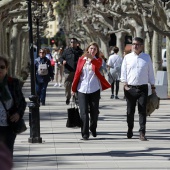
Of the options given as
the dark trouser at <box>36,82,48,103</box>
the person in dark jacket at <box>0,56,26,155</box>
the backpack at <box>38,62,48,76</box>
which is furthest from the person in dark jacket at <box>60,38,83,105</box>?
the person in dark jacket at <box>0,56,26,155</box>

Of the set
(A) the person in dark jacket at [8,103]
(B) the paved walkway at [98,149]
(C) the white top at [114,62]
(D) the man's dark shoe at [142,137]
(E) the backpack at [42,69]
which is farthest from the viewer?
(C) the white top at [114,62]

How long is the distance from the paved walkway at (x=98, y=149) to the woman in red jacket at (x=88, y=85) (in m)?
0.38

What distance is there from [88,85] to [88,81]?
0.08 meters

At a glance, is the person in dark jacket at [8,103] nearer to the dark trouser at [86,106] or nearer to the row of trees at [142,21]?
the dark trouser at [86,106]

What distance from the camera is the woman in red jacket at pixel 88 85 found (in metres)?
11.3

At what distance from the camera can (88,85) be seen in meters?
11.3

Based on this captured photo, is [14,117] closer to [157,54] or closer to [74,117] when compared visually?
[74,117]

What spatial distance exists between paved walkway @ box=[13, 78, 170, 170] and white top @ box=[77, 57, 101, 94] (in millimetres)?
854

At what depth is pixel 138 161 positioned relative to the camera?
29.5ft

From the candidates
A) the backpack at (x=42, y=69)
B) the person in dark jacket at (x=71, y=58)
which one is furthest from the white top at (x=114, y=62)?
the person in dark jacket at (x=71, y=58)

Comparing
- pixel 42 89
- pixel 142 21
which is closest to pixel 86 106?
pixel 42 89

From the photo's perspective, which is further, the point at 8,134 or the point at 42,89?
the point at 42,89

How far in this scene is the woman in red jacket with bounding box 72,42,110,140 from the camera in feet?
37.2

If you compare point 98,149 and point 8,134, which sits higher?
point 8,134
